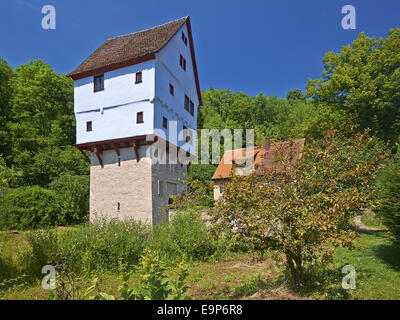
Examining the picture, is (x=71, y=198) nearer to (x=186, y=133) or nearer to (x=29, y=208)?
(x=29, y=208)

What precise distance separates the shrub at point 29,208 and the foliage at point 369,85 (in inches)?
1047

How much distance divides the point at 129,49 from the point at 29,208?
14103mm

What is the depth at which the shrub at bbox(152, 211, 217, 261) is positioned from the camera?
415 inches

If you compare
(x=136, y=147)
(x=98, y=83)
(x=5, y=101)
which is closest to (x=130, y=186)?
(x=136, y=147)

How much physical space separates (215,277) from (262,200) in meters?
4.09

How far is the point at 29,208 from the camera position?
1894 cm

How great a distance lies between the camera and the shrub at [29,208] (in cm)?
1817

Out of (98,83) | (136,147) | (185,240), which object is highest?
(98,83)

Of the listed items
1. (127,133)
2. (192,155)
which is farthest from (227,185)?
(192,155)

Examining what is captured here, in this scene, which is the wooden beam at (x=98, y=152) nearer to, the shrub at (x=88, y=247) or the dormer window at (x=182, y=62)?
the shrub at (x=88, y=247)

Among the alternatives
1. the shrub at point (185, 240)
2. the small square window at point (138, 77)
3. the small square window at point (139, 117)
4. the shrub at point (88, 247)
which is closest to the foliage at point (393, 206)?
the shrub at point (185, 240)

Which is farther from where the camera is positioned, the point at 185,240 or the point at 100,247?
the point at 185,240
